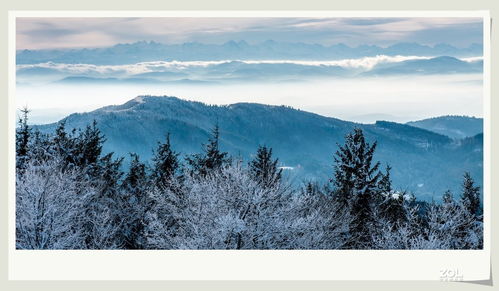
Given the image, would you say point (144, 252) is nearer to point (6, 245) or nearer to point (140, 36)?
point (6, 245)

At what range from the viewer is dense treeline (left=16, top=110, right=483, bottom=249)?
2411 cm

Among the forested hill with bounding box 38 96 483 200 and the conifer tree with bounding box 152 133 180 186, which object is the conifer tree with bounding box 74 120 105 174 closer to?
the conifer tree with bounding box 152 133 180 186

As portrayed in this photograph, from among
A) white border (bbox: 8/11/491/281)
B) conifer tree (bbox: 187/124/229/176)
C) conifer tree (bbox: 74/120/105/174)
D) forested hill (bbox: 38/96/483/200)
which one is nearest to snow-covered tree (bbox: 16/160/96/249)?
white border (bbox: 8/11/491/281)

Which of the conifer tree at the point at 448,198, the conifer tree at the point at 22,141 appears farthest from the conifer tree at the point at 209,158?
the conifer tree at the point at 448,198

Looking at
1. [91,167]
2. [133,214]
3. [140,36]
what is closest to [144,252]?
[140,36]

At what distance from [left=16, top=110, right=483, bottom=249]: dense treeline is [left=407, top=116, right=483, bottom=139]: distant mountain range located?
3.32 metres

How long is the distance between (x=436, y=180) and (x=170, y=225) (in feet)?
84.9

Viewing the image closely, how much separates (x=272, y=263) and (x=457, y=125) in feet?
40.0

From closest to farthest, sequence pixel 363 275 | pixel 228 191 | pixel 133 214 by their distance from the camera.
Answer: pixel 363 275 < pixel 228 191 < pixel 133 214

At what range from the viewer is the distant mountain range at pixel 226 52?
2462 centimetres

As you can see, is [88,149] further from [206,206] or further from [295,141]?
[295,141]

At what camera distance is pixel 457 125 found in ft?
93.8

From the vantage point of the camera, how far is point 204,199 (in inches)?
1013

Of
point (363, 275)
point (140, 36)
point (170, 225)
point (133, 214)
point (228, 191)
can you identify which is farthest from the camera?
point (133, 214)
